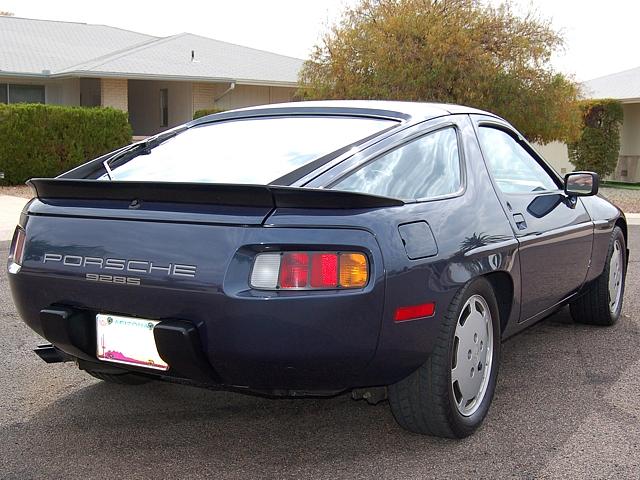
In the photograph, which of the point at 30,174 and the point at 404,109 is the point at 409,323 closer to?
the point at 404,109

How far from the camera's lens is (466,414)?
12.2ft

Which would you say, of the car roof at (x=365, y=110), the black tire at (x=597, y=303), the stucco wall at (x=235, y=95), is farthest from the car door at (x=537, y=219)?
the stucco wall at (x=235, y=95)

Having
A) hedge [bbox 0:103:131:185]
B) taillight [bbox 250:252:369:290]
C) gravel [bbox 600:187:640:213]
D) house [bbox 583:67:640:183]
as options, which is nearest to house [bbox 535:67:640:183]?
house [bbox 583:67:640:183]

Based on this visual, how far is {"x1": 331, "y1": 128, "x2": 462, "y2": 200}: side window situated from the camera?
3.47 meters

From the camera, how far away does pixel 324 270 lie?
9.92 feet

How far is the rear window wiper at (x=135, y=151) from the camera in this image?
4223 millimetres

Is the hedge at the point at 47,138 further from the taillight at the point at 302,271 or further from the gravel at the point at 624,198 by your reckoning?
the taillight at the point at 302,271

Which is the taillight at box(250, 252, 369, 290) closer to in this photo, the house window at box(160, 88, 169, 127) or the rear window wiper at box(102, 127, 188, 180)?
the rear window wiper at box(102, 127, 188, 180)

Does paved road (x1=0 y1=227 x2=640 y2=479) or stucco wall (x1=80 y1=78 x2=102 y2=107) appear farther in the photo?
stucco wall (x1=80 y1=78 x2=102 y2=107)

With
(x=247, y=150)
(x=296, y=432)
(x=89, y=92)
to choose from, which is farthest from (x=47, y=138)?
(x=296, y=432)

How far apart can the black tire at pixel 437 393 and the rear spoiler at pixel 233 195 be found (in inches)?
22.3

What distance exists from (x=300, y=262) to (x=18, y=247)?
1.43 meters

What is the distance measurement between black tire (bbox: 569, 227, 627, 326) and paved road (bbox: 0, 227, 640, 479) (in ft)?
2.75

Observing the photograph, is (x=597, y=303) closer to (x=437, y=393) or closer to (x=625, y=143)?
(x=437, y=393)
